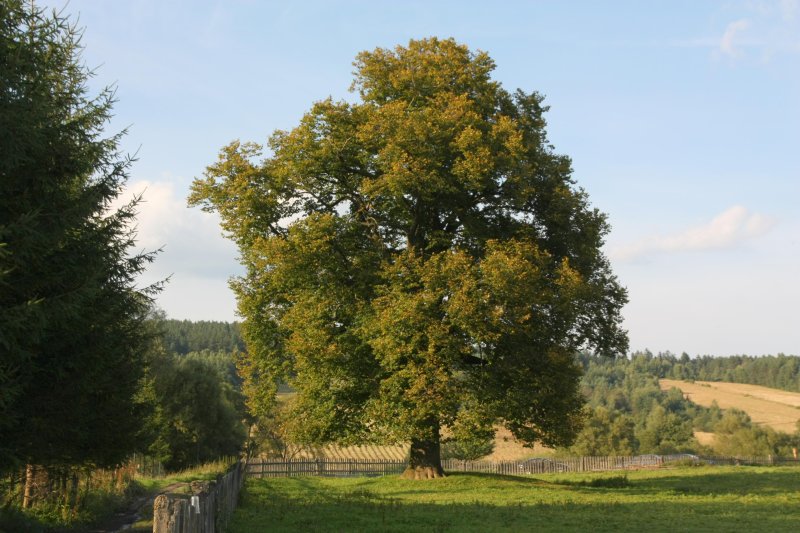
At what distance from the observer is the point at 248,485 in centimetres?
3166

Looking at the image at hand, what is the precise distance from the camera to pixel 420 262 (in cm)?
2914

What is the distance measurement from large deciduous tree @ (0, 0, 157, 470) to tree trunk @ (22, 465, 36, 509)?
1686 mm

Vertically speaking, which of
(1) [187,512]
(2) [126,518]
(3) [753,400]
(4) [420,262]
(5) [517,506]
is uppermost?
(4) [420,262]

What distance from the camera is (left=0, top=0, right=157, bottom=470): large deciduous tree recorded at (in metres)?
13.6

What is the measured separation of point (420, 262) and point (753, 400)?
158m

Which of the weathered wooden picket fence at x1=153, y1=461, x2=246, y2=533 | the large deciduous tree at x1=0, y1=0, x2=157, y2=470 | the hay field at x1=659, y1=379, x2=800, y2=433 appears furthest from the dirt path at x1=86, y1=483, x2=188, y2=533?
the hay field at x1=659, y1=379, x2=800, y2=433

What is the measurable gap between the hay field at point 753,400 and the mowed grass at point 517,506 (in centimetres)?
10852

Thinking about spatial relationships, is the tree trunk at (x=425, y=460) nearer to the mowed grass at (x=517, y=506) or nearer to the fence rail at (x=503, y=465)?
the mowed grass at (x=517, y=506)

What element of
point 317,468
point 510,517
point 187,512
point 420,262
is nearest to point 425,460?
point 420,262

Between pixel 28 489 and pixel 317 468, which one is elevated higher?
pixel 28 489

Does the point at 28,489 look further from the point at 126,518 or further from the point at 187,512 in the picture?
the point at 187,512

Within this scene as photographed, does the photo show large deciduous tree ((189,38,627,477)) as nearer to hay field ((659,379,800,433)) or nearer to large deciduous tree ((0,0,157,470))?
large deciduous tree ((0,0,157,470))

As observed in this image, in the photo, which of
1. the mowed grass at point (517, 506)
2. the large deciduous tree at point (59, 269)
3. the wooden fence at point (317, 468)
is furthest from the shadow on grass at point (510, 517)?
the wooden fence at point (317, 468)

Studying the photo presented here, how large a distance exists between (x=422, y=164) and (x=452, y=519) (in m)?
13.6
